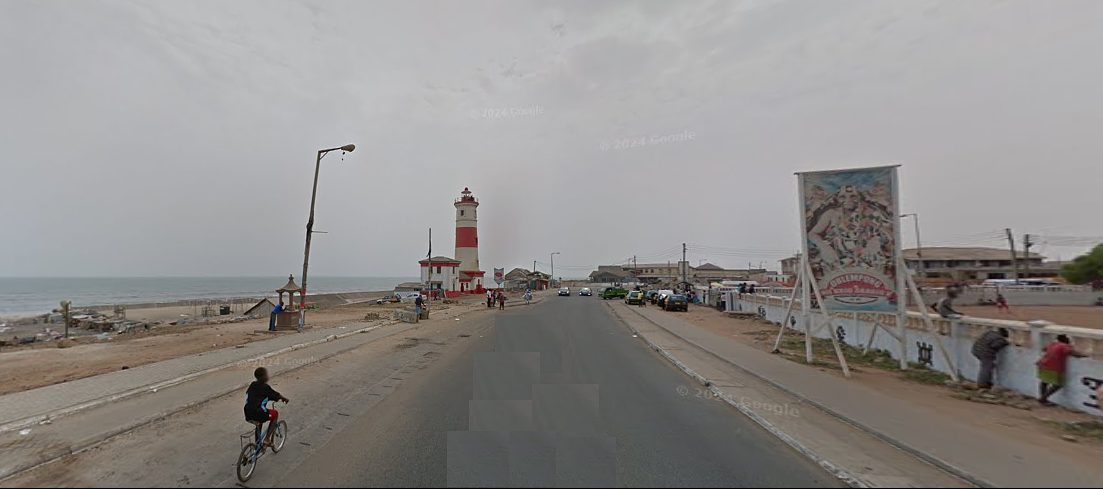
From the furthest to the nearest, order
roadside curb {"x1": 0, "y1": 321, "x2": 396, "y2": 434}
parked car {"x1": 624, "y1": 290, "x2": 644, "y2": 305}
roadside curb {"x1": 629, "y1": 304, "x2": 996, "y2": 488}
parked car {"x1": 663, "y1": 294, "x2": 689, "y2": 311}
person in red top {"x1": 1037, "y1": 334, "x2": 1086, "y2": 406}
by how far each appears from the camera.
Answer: parked car {"x1": 624, "y1": 290, "x2": 644, "y2": 305} < parked car {"x1": 663, "y1": 294, "x2": 689, "y2": 311} < person in red top {"x1": 1037, "y1": 334, "x2": 1086, "y2": 406} < roadside curb {"x1": 0, "y1": 321, "x2": 396, "y2": 434} < roadside curb {"x1": 629, "y1": 304, "x2": 996, "y2": 488}

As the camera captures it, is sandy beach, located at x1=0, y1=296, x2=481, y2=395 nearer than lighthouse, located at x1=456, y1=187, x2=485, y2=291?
Yes

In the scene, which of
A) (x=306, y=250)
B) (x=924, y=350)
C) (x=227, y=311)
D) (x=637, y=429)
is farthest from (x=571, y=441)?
(x=227, y=311)

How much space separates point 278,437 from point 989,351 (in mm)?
11754

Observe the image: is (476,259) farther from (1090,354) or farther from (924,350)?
(1090,354)

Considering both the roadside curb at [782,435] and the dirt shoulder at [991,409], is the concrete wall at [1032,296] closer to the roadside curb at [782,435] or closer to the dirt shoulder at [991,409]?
the dirt shoulder at [991,409]

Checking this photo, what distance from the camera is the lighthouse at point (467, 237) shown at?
57.6 meters

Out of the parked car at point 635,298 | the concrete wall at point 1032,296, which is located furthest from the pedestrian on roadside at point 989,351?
the parked car at point 635,298

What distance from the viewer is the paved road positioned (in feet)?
15.5

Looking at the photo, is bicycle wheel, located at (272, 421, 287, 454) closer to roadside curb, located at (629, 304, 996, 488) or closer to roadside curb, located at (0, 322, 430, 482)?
roadside curb, located at (0, 322, 430, 482)

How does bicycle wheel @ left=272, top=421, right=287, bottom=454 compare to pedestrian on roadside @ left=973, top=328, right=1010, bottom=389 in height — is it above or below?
below

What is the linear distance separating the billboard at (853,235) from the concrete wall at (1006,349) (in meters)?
1.06

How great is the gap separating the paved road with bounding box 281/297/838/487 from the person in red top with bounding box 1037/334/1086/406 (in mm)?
5092

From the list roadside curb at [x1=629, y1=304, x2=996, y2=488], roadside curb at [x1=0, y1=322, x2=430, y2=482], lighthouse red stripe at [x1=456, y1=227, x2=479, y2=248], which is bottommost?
roadside curb at [x1=0, y1=322, x2=430, y2=482]

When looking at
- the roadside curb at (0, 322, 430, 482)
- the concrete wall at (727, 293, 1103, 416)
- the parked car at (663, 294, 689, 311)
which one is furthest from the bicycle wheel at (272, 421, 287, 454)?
the parked car at (663, 294, 689, 311)
